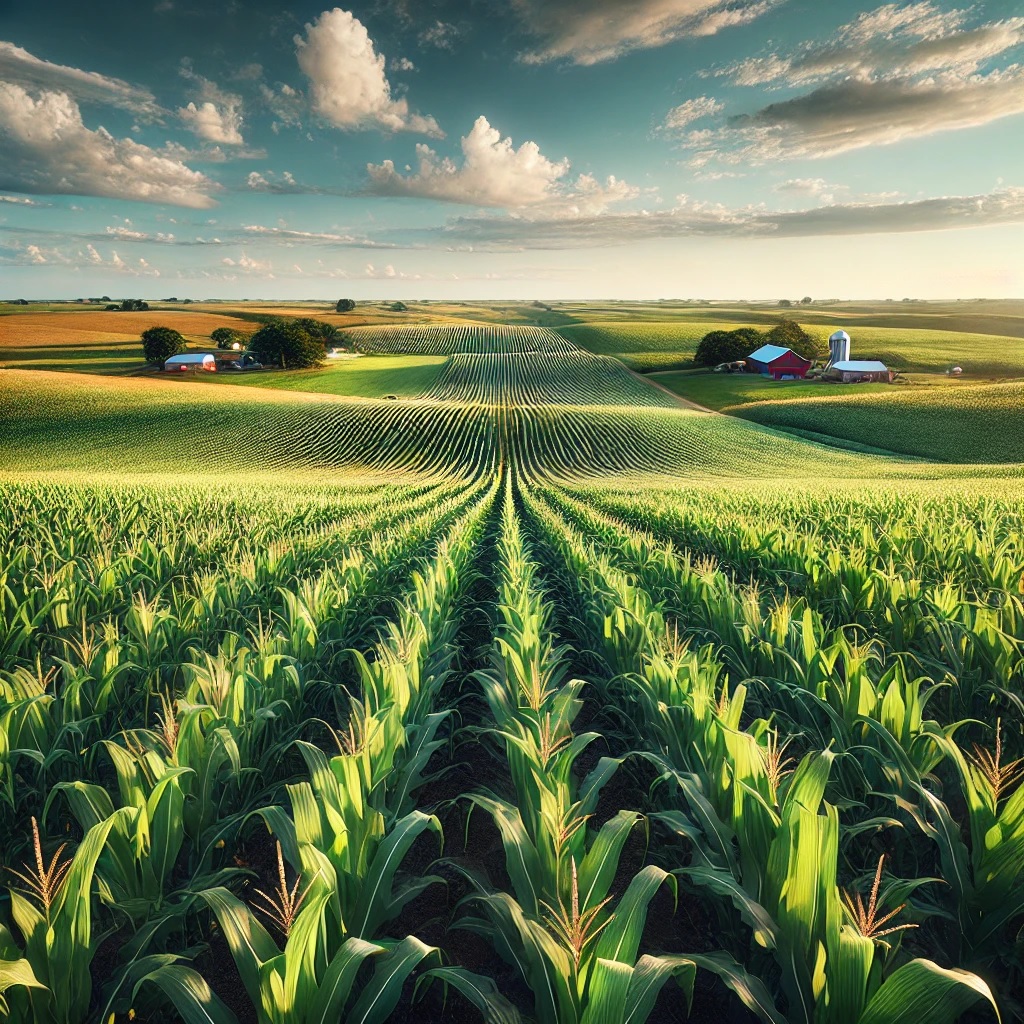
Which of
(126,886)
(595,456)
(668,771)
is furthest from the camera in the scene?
(595,456)

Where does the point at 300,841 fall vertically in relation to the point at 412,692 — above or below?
above

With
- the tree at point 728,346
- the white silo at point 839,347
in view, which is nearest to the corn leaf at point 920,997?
the tree at point 728,346

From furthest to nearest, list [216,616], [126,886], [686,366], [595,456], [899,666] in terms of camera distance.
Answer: [686,366] → [595,456] → [216,616] → [899,666] → [126,886]

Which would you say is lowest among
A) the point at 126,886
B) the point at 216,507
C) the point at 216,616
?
the point at 216,507

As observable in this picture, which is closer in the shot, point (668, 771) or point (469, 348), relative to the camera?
point (668, 771)

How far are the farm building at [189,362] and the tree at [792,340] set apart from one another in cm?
8783

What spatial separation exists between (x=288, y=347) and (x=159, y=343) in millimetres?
17647

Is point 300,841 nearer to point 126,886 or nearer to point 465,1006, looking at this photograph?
point 126,886

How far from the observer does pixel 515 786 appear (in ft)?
11.3

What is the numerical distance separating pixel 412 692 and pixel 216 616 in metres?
3.19

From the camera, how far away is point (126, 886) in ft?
8.20

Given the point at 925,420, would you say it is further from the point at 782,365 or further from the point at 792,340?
the point at 792,340

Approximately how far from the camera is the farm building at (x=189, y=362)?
8062cm

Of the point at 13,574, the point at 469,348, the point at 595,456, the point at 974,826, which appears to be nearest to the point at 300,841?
the point at 974,826
